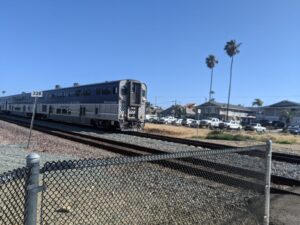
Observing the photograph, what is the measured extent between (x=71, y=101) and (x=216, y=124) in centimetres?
4272

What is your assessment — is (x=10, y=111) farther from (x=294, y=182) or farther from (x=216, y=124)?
(x=294, y=182)

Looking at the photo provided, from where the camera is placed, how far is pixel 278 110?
12456 centimetres

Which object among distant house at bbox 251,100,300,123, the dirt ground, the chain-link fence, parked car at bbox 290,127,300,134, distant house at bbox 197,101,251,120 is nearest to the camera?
the chain-link fence

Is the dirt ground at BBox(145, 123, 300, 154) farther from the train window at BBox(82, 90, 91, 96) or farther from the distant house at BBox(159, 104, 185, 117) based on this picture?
the distant house at BBox(159, 104, 185, 117)

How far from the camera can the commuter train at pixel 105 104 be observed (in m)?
31.7

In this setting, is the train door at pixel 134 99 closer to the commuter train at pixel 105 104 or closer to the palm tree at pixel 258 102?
the commuter train at pixel 105 104

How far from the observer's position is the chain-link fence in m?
5.45

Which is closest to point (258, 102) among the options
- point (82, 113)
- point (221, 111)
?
point (221, 111)

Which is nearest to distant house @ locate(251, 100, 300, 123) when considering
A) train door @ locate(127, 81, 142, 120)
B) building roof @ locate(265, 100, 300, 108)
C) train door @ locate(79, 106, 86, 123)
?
building roof @ locate(265, 100, 300, 108)

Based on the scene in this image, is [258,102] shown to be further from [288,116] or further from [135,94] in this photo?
[135,94]

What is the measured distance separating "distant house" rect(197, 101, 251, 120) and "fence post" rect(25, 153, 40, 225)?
424ft

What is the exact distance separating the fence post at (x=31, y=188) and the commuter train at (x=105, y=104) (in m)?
28.2

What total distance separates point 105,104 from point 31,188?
30.1 meters

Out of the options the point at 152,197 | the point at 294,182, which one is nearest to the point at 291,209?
the point at 152,197
